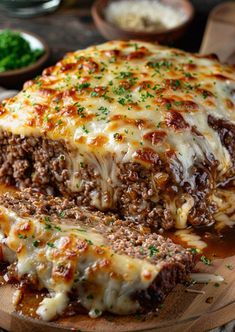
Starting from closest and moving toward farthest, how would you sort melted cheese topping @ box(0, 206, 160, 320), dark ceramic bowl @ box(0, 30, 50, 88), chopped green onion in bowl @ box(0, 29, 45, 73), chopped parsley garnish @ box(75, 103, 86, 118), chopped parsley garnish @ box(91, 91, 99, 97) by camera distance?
melted cheese topping @ box(0, 206, 160, 320) < chopped parsley garnish @ box(75, 103, 86, 118) < chopped parsley garnish @ box(91, 91, 99, 97) < dark ceramic bowl @ box(0, 30, 50, 88) < chopped green onion in bowl @ box(0, 29, 45, 73)

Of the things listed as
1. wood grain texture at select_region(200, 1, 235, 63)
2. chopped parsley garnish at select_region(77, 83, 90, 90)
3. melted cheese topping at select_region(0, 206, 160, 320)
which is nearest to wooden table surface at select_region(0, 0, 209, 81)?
wood grain texture at select_region(200, 1, 235, 63)

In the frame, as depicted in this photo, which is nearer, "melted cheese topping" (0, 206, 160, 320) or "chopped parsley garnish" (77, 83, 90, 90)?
"melted cheese topping" (0, 206, 160, 320)

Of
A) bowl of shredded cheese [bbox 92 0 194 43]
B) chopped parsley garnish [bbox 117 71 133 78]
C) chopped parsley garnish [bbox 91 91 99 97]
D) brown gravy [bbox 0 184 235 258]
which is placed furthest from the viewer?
bowl of shredded cheese [bbox 92 0 194 43]

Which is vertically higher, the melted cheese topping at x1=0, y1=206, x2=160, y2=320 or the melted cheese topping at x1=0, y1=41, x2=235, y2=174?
the melted cheese topping at x1=0, y1=41, x2=235, y2=174

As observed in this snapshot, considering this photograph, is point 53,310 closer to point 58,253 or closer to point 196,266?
point 58,253

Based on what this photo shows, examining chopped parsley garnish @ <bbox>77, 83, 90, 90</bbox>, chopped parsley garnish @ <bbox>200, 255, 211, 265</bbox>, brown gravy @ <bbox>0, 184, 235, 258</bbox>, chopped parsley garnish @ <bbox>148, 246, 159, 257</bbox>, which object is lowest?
brown gravy @ <bbox>0, 184, 235, 258</bbox>

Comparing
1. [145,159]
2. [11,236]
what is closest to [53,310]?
[11,236]

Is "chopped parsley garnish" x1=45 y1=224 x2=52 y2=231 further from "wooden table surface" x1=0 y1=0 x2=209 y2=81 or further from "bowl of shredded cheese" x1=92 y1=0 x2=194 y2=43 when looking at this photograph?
"wooden table surface" x1=0 y1=0 x2=209 y2=81

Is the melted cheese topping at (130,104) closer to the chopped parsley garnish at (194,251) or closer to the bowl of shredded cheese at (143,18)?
the chopped parsley garnish at (194,251)

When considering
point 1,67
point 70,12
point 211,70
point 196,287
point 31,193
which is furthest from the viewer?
point 70,12
